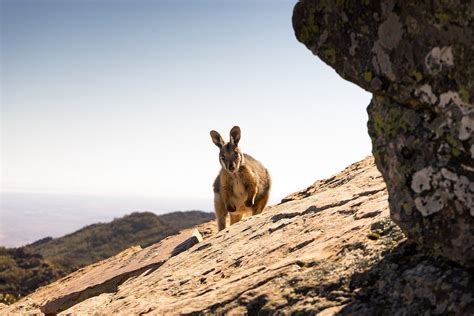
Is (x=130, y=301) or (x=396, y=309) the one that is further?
(x=130, y=301)

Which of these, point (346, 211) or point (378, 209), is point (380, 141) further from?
point (346, 211)

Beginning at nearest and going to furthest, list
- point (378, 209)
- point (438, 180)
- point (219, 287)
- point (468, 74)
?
point (468, 74), point (438, 180), point (219, 287), point (378, 209)

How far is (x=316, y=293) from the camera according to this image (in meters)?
5.01

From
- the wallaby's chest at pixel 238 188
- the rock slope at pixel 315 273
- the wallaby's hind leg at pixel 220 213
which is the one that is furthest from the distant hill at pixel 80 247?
the rock slope at pixel 315 273

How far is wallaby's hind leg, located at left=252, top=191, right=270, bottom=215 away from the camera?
14.8 metres

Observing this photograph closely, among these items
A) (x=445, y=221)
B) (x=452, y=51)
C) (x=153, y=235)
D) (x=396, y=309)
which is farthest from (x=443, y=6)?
(x=153, y=235)

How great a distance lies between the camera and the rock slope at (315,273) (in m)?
4.40

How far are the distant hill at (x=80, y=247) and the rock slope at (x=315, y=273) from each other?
2857 centimetres

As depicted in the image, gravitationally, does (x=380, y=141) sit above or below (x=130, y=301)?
above

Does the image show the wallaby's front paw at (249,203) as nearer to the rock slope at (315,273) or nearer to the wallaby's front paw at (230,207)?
the wallaby's front paw at (230,207)

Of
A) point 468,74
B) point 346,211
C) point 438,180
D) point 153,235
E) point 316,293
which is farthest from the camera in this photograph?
point 153,235

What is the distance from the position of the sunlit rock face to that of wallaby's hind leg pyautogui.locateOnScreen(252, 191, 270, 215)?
10131mm

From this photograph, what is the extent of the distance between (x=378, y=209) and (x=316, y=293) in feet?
6.61

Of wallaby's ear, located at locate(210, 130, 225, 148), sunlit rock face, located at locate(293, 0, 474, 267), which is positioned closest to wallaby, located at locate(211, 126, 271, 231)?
wallaby's ear, located at locate(210, 130, 225, 148)
